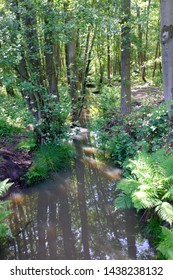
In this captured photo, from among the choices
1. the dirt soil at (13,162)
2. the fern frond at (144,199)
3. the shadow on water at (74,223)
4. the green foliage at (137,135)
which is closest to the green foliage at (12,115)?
the dirt soil at (13,162)

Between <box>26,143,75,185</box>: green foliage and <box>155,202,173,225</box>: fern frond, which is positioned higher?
<box>155,202,173,225</box>: fern frond

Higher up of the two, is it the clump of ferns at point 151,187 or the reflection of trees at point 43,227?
the clump of ferns at point 151,187

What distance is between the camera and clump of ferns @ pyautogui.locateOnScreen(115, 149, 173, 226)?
4830 mm

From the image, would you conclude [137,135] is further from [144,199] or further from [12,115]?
[12,115]

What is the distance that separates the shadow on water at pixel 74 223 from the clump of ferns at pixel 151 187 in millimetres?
604

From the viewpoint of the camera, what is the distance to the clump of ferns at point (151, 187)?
4830 mm

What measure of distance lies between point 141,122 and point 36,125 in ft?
11.0

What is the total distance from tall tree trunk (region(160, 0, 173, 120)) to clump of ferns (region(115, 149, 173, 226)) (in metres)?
2.45

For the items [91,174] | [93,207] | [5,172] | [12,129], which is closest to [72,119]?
[12,129]

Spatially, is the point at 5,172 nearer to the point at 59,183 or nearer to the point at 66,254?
the point at 59,183

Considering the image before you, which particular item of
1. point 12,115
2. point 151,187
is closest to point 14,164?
point 12,115

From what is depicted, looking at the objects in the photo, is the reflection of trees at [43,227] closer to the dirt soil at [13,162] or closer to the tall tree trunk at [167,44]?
the dirt soil at [13,162]

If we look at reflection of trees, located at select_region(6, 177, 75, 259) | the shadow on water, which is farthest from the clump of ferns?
reflection of trees, located at select_region(6, 177, 75, 259)

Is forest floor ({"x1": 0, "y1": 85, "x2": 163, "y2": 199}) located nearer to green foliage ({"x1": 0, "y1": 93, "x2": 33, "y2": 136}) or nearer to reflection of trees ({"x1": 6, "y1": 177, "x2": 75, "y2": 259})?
green foliage ({"x1": 0, "y1": 93, "x2": 33, "y2": 136})
